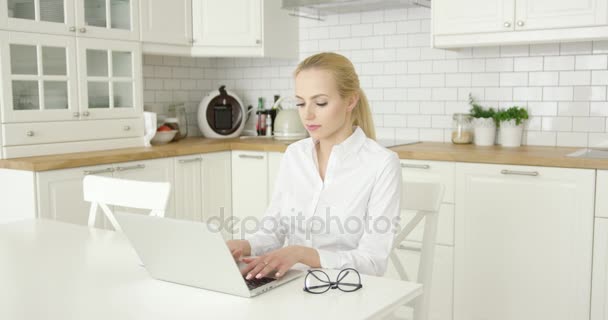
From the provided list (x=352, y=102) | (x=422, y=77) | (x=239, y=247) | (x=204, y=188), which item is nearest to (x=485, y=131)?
(x=422, y=77)

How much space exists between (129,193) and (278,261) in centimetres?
88

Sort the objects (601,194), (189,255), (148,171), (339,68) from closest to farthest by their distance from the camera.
Answer: (189,255) → (339,68) → (601,194) → (148,171)

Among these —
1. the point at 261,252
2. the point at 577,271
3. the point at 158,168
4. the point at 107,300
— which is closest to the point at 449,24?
the point at 577,271

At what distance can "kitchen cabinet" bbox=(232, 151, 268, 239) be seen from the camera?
12.2 ft

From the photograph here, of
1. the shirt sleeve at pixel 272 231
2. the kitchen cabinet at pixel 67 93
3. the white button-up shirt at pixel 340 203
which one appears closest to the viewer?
the white button-up shirt at pixel 340 203

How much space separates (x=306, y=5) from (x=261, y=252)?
7.48ft

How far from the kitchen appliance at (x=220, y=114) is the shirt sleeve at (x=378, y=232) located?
2637mm

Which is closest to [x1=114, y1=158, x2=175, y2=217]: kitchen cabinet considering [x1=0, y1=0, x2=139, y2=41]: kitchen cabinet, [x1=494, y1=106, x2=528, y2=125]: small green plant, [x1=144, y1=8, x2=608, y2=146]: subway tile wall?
[x1=0, y1=0, x2=139, y2=41]: kitchen cabinet

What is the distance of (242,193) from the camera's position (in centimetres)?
383

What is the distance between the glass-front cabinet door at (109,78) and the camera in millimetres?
3297

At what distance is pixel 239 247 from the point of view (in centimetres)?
161

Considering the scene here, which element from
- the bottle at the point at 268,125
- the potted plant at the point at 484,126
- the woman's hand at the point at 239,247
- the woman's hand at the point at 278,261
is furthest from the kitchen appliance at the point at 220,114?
the woman's hand at the point at 278,261

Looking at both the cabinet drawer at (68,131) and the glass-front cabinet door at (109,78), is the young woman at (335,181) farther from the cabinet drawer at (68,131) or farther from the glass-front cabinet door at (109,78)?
the glass-front cabinet door at (109,78)

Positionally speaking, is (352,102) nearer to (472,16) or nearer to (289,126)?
(472,16)
